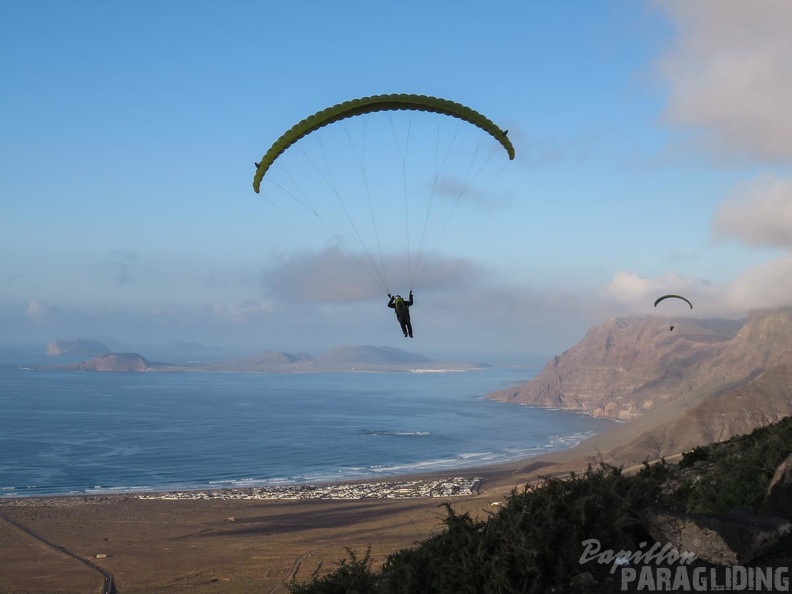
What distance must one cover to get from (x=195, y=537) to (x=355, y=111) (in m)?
51.4

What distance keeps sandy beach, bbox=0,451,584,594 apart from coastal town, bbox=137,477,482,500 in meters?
2.30

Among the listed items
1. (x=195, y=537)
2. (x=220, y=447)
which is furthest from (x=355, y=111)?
(x=220, y=447)

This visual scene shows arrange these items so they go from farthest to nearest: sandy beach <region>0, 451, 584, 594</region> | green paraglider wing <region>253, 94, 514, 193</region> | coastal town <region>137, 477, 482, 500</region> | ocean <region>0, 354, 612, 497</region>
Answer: ocean <region>0, 354, 612, 497</region>
coastal town <region>137, 477, 482, 500</region>
sandy beach <region>0, 451, 584, 594</region>
green paraglider wing <region>253, 94, 514, 193</region>

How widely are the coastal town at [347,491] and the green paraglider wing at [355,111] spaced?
6790 cm

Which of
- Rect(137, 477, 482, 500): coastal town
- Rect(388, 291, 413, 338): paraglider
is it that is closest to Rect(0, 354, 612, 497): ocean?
Rect(137, 477, 482, 500): coastal town

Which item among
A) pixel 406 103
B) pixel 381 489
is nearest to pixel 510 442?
pixel 381 489

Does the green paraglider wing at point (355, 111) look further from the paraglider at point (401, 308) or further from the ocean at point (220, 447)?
the ocean at point (220, 447)

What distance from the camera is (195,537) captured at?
2404 inches

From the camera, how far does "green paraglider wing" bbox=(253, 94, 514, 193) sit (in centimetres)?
2125

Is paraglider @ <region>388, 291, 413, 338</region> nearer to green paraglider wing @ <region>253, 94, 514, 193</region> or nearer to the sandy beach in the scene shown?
green paraglider wing @ <region>253, 94, 514, 193</region>

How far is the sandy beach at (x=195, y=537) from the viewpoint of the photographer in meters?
46.8

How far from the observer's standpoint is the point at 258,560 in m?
51.2

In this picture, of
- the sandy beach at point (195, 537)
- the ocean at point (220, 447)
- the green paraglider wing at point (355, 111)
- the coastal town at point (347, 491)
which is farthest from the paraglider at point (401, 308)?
the ocean at point (220, 447)

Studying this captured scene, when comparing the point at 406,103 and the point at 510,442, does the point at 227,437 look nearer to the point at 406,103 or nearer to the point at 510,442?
the point at 510,442
